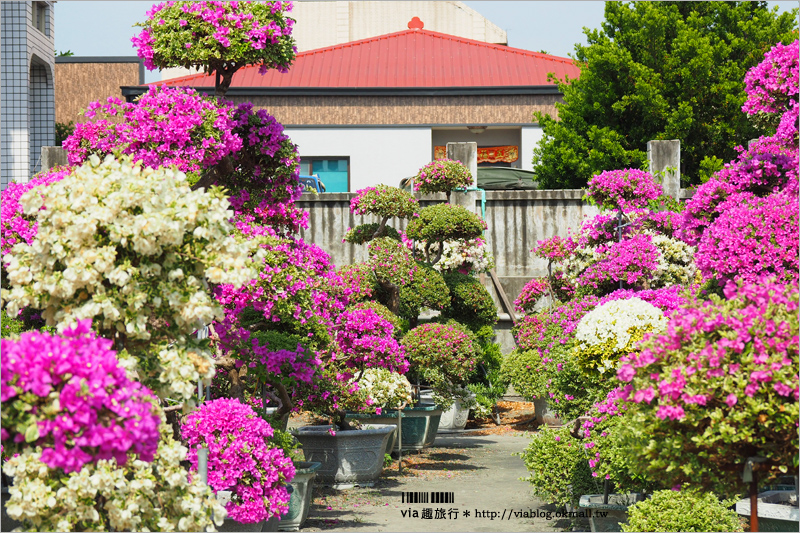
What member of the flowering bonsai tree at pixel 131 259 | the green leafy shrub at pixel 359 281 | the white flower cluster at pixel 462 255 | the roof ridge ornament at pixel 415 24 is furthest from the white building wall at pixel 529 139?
the flowering bonsai tree at pixel 131 259

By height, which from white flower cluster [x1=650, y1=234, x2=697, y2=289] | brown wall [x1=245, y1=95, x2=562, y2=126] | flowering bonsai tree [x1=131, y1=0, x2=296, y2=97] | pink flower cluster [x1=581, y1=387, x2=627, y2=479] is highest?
brown wall [x1=245, y1=95, x2=562, y2=126]

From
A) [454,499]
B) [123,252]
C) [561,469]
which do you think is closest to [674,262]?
[561,469]

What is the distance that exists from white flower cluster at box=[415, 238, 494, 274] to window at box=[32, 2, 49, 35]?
25.8ft

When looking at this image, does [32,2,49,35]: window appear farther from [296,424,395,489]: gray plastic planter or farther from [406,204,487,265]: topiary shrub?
[296,424,395,489]: gray plastic planter

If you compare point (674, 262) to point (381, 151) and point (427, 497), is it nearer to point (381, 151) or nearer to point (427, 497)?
point (427, 497)

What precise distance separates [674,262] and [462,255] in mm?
4120

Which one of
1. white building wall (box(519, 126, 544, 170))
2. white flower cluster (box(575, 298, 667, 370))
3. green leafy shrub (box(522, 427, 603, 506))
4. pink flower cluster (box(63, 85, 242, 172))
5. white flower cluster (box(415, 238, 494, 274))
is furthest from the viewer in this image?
white building wall (box(519, 126, 544, 170))

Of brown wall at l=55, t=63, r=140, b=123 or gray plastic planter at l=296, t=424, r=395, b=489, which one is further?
brown wall at l=55, t=63, r=140, b=123

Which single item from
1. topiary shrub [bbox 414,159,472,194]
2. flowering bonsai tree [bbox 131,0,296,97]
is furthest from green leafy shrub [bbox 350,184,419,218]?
flowering bonsai tree [bbox 131,0,296,97]

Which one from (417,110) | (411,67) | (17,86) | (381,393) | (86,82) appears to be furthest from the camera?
(411,67)

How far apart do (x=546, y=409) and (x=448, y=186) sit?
3.41 meters

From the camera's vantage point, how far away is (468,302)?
43.5ft

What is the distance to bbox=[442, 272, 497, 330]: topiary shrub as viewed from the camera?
13266mm

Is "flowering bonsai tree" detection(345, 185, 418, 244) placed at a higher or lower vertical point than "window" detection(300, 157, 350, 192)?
lower
